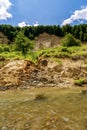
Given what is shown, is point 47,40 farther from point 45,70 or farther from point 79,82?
point 79,82

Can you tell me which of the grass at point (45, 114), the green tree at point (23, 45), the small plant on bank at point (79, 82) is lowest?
the small plant on bank at point (79, 82)

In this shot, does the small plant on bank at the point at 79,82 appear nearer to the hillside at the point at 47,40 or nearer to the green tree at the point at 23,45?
the green tree at the point at 23,45

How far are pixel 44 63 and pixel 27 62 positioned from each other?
2613 millimetres

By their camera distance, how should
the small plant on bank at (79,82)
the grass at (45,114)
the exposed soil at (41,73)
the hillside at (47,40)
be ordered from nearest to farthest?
1. the grass at (45,114)
2. the small plant on bank at (79,82)
3. the exposed soil at (41,73)
4. the hillside at (47,40)

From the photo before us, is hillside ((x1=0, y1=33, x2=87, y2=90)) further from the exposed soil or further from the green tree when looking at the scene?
the green tree

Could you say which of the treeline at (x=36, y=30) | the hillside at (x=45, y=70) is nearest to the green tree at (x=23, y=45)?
the hillside at (x=45, y=70)

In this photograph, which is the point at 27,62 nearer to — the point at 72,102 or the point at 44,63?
the point at 44,63

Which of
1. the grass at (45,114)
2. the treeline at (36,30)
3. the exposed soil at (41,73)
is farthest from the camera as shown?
the treeline at (36,30)

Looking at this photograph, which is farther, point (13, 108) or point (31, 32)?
point (31, 32)

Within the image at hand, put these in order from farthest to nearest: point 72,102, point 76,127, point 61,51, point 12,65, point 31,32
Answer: point 31,32, point 61,51, point 12,65, point 72,102, point 76,127

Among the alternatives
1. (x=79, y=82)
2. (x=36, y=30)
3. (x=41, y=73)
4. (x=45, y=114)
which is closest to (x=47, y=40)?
(x=36, y=30)

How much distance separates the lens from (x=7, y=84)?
31.1 metres

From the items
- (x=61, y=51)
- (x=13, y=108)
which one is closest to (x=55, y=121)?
(x=13, y=108)

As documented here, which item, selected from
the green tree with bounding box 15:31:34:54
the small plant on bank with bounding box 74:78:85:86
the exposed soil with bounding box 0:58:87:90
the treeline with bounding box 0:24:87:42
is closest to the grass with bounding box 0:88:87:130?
the small plant on bank with bounding box 74:78:85:86
